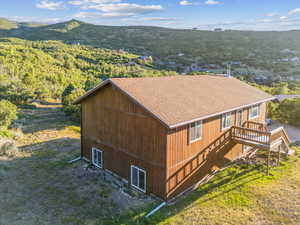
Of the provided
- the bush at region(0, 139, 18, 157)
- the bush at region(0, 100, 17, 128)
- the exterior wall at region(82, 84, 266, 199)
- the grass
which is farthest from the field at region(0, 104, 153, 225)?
the bush at region(0, 100, 17, 128)

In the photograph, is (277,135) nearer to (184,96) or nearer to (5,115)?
(184,96)

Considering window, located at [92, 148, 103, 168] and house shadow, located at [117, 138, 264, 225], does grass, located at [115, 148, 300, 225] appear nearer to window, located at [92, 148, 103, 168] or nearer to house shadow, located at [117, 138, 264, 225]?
house shadow, located at [117, 138, 264, 225]

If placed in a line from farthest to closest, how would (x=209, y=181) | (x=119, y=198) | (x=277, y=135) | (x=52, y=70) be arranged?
1. (x=52, y=70)
2. (x=277, y=135)
3. (x=209, y=181)
4. (x=119, y=198)

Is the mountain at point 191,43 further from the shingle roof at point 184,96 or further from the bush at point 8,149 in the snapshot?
the bush at point 8,149

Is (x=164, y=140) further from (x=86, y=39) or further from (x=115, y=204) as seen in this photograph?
(x=86, y=39)

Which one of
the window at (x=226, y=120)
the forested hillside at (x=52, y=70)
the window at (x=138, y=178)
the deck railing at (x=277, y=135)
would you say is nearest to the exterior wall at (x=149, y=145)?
the window at (x=138, y=178)

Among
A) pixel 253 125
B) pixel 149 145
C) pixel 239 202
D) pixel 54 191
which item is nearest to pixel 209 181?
pixel 239 202
